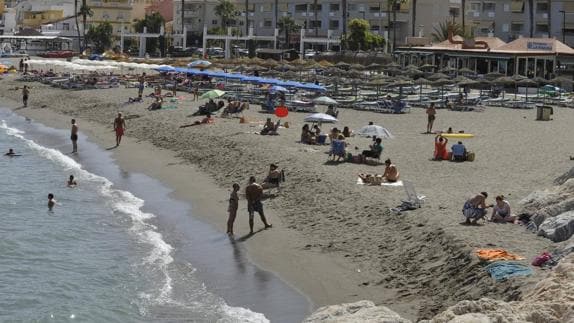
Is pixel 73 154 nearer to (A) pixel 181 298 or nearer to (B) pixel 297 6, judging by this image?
(A) pixel 181 298

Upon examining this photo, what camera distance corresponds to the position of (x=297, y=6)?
9694 centimetres

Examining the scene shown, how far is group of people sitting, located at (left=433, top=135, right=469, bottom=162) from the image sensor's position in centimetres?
2720

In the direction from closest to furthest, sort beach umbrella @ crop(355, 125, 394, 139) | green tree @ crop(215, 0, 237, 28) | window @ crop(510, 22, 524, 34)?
beach umbrella @ crop(355, 125, 394, 139)
window @ crop(510, 22, 524, 34)
green tree @ crop(215, 0, 237, 28)

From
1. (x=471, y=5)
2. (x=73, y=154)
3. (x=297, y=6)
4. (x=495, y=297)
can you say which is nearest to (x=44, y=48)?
(x=297, y=6)

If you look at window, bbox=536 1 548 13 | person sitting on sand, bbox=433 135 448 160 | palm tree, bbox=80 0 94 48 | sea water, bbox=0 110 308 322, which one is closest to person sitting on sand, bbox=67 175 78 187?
sea water, bbox=0 110 308 322

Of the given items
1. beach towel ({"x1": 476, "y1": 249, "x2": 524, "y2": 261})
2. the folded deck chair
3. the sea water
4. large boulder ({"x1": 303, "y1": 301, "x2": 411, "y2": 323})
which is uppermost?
the folded deck chair

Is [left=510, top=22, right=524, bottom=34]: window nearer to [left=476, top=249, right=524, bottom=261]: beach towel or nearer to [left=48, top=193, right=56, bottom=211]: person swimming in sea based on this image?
[left=48, top=193, right=56, bottom=211]: person swimming in sea

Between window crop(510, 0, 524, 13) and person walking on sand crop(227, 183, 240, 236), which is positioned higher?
window crop(510, 0, 524, 13)

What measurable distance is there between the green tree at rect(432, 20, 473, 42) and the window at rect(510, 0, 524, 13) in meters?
4.63

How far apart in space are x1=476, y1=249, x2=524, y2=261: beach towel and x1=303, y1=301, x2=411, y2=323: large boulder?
3311mm

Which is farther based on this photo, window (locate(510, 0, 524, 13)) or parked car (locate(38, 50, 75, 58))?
parked car (locate(38, 50, 75, 58))

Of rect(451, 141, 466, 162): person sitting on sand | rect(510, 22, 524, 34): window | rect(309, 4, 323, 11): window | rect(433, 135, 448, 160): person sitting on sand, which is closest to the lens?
rect(451, 141, 466, 162): person sitting on sand

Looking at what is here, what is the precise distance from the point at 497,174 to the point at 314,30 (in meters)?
70.1

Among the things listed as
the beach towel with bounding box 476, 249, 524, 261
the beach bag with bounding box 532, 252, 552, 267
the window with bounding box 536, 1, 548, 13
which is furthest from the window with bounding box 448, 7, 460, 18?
the beach bag with bounding box 532, 252, 552, 267
